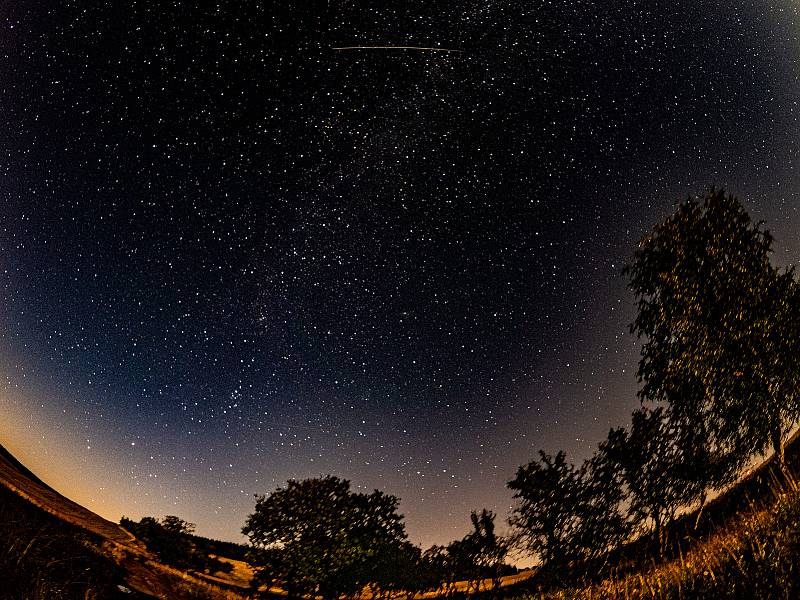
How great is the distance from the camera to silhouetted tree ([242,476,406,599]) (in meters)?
27.8

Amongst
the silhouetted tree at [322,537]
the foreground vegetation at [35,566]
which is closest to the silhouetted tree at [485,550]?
the silhouetted tree at [322,537]

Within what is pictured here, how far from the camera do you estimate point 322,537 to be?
94.0 ft

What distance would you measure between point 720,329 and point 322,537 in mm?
28900

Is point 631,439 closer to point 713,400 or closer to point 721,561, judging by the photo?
point 713,400

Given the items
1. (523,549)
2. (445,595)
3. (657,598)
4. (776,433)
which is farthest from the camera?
(445,595)

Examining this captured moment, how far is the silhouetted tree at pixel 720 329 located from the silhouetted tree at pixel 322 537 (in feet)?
77.8

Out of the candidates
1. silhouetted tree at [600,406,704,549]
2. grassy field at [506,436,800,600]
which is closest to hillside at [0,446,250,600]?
grassy field at [506,436,800,600]

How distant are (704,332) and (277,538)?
31.9 meters

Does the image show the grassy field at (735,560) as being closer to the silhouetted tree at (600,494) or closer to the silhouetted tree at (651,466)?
the silhouetted tree at (651,466)

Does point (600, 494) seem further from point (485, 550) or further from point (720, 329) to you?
point (720, 329)

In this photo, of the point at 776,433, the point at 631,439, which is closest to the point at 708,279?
the point at 776,433

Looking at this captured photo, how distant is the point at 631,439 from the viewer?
60.5ft

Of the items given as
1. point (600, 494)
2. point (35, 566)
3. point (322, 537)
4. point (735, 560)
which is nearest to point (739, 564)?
point (735, 560)

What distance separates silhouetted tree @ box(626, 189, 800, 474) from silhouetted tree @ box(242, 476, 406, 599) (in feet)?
77.8
